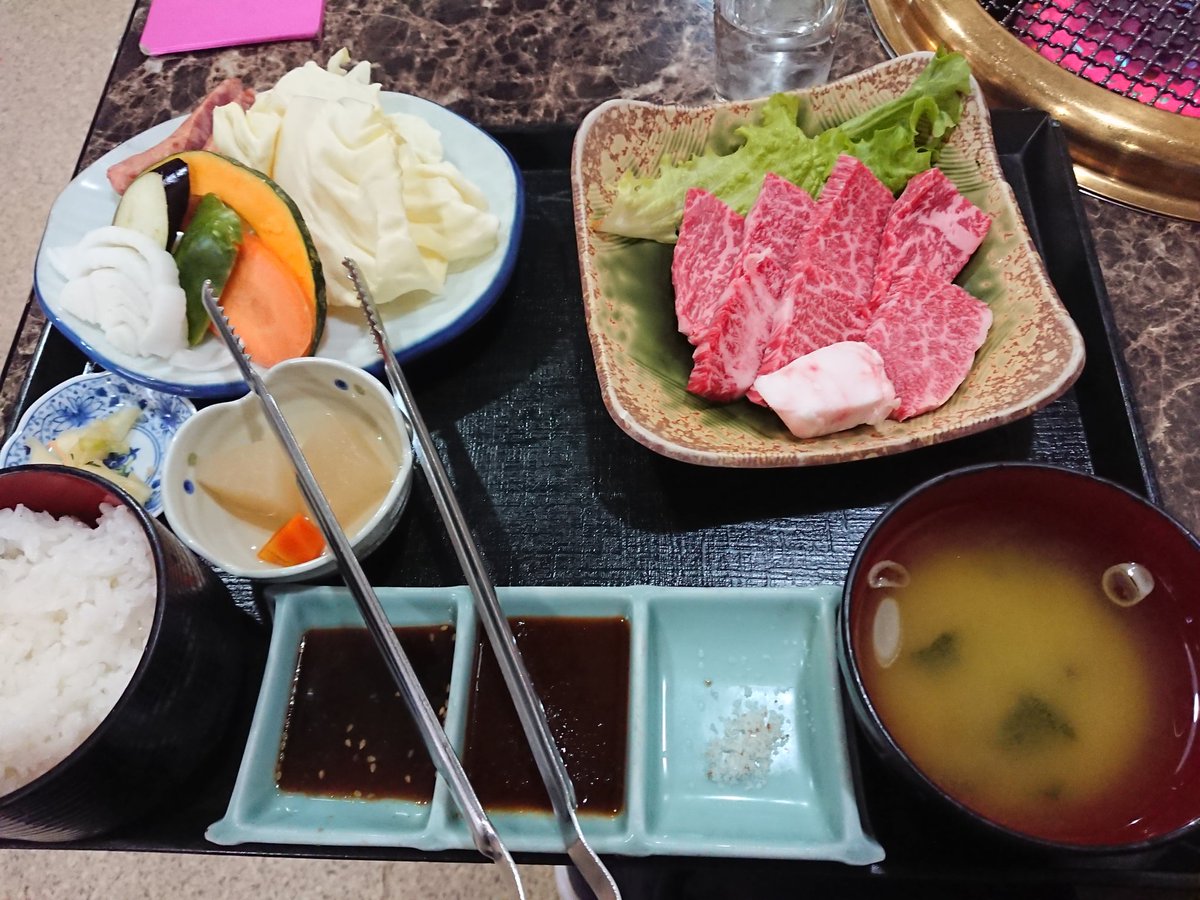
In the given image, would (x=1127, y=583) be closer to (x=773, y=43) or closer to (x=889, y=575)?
(x=889, y=575)

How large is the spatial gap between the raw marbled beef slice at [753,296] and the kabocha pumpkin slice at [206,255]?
88 cm

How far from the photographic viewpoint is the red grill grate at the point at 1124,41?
1.83 metres

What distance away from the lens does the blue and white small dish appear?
1511 mm

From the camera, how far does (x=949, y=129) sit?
5.50 ft

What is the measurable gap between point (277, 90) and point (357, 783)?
136 centimetres

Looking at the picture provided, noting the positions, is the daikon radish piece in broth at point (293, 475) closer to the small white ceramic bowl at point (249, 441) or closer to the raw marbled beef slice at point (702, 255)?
the small white ceramic bowl at point (249, 441)

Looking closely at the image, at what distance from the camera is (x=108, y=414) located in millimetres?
1569

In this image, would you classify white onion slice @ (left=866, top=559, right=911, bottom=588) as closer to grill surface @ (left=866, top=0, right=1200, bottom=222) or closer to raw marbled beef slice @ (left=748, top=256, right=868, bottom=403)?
raw marbled beef slice @ (left=748, top=256, right=868, bottom=403)

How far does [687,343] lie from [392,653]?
818mm

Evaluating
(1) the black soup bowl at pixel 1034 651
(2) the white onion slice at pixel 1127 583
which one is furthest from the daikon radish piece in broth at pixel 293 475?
(2) the white onion slice at pixel 1127 583

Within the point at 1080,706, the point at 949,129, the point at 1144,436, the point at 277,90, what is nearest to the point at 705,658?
the point at 1080,706

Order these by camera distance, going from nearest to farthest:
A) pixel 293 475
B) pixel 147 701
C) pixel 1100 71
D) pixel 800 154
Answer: pixel 147 701
pixel 293 475
pixel 800 154
pixel 1100 71

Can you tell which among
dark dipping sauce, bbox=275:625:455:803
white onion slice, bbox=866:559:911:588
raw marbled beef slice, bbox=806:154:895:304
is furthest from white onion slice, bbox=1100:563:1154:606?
dark dipping sauce, bbox=275:625:455:803

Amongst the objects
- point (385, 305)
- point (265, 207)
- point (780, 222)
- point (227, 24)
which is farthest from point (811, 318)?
point (227, 24)
